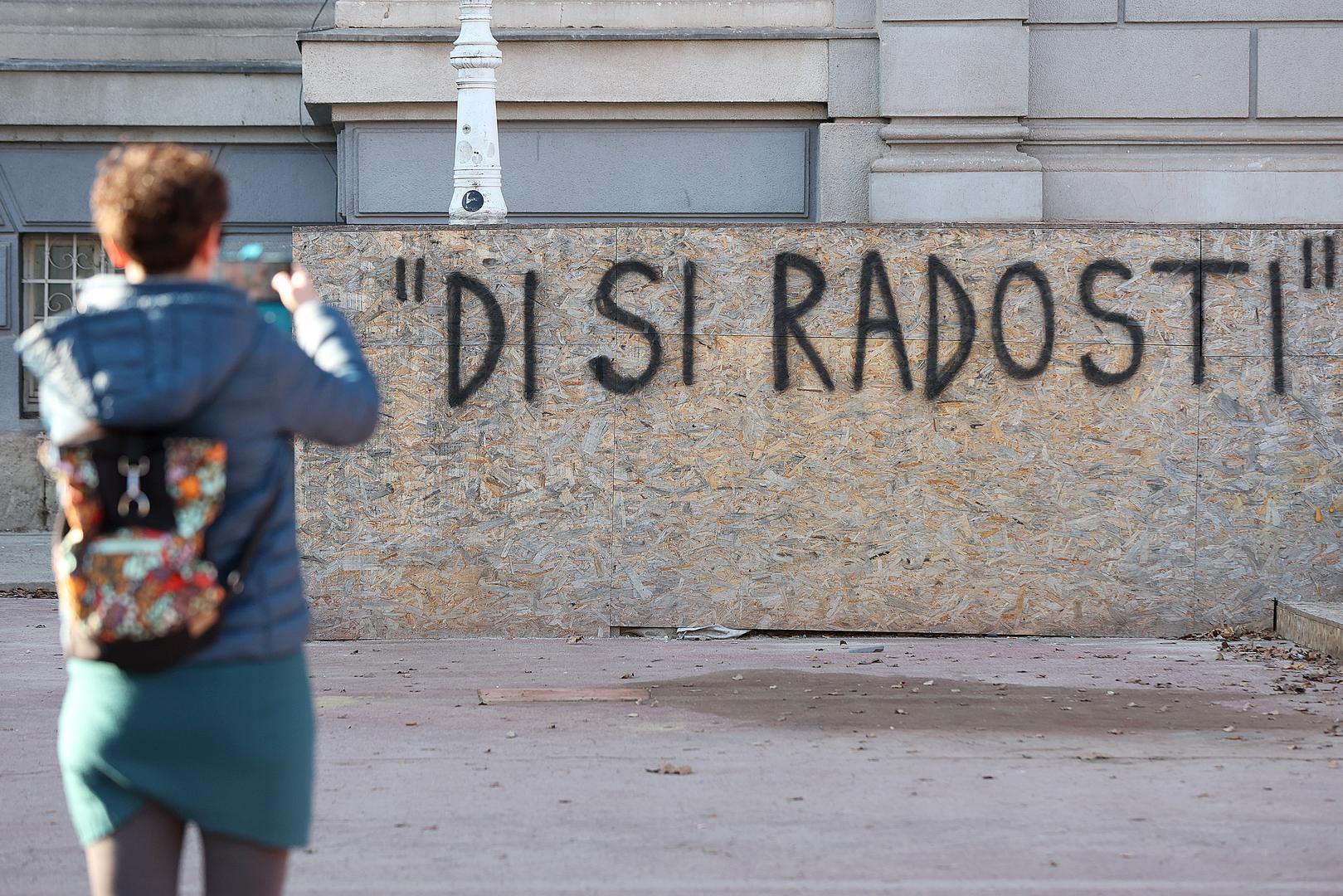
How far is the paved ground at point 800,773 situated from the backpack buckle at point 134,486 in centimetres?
201

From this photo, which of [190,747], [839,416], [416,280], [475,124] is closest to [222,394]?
[190,747]

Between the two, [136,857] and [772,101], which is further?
[772,101]

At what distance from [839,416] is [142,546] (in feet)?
19.8

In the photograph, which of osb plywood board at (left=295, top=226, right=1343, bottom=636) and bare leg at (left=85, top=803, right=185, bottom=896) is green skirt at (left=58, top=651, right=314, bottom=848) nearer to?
bare leg at (left=85, top=803, right=185, bottom=896)

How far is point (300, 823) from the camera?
2.47m

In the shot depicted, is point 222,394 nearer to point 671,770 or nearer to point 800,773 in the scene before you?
point 671,770

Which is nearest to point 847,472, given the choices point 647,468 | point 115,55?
point 647,468

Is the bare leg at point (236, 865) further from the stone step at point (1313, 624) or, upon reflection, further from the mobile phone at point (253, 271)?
the stone step at point (1313, 624)

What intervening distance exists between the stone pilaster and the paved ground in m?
5.22

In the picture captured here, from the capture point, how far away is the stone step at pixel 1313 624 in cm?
742

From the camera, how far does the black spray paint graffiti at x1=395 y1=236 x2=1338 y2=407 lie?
811cm

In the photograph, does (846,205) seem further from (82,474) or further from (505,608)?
(82,474)

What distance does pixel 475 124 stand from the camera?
413 inches

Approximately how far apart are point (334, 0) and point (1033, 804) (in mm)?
10064
